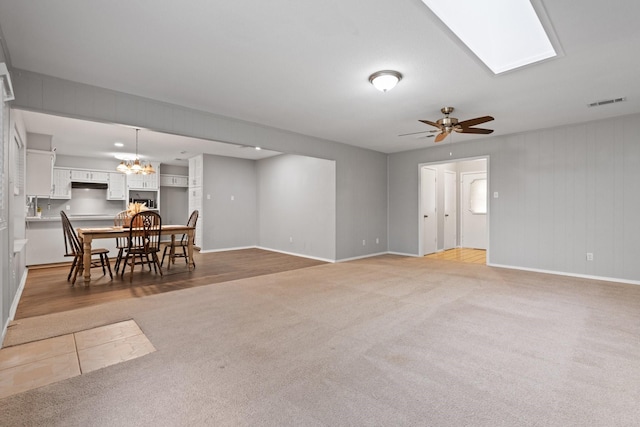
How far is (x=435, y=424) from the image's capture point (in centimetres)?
158

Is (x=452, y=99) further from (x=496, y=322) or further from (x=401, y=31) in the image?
(x=496, y=322)

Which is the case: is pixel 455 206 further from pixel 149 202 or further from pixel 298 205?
pixel 149 202

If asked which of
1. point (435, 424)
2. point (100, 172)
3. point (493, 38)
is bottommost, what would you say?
point (435, 424)

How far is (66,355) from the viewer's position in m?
2.36

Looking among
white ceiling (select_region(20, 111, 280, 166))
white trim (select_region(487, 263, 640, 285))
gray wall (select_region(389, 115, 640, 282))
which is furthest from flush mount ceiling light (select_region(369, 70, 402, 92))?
white trim (select_region(487, 263, 640, 285))

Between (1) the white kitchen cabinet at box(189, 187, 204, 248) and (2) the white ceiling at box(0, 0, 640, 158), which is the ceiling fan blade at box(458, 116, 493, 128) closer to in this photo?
(2) the white ceiling at box(0, 0, 640, 158)

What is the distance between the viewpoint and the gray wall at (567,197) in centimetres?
460

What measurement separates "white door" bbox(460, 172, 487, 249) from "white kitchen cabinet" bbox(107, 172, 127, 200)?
973cm

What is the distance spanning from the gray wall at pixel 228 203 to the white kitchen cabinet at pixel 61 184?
3418 mm

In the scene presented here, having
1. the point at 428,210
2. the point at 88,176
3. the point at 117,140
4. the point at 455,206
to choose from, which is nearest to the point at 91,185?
the point at 88,176

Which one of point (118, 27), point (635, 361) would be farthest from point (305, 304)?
point (118, 27)

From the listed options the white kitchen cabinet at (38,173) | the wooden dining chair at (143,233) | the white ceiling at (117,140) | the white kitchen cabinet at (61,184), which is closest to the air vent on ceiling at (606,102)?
the white ceiling at (117,140)

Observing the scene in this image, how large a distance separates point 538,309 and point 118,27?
15.8ft

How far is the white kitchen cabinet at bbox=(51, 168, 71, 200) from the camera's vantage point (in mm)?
7613
